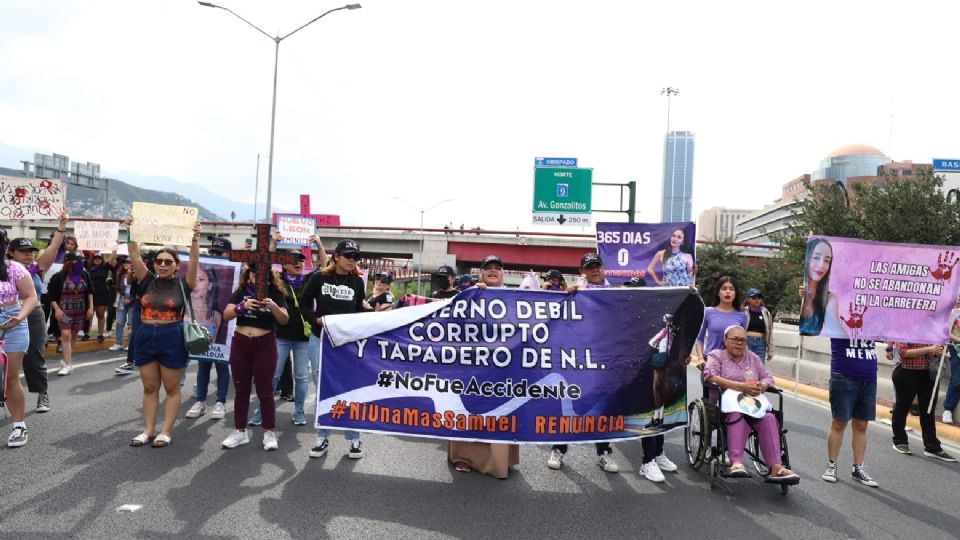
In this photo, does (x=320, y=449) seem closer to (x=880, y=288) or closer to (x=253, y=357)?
(x=253, y=357)

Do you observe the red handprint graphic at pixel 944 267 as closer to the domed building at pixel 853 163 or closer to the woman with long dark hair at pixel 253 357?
the woman with long dark hair at pixel 253 357

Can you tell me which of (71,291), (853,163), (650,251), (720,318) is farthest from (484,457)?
(853,163)

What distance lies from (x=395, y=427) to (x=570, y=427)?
1.50 metres

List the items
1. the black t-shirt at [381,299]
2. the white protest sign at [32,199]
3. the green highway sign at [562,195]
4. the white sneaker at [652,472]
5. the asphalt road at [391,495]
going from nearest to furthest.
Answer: the asphalt road at [391,495] < the white sneaker at [652,472] < the black t-shirt at [381,299] < the white protest sign at [32,199] < the green highway sign at [562,195]

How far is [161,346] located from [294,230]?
1523cm

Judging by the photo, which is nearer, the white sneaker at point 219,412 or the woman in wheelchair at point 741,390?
the woman in wheelchair at point 741,390

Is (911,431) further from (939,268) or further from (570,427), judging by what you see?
(570,427)

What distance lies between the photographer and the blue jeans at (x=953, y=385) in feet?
28.0

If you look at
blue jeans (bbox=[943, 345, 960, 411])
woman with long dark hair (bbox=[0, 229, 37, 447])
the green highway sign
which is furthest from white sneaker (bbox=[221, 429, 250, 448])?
the green highway sign

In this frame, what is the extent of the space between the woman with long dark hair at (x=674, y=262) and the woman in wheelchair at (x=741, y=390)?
13.8 feet

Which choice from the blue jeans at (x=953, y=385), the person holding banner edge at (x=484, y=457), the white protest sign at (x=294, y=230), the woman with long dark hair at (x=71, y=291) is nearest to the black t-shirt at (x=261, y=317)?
the person holding banner edge at (x=484, y=457)

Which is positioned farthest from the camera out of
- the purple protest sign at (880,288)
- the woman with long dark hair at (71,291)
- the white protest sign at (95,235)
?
the white protest sign at (95,235)

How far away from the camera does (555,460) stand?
5.97 m

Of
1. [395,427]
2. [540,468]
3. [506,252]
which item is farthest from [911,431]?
[506,252]
